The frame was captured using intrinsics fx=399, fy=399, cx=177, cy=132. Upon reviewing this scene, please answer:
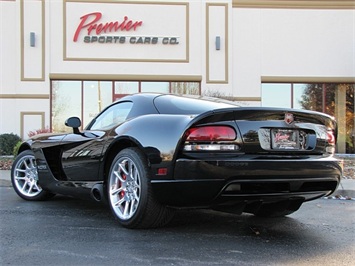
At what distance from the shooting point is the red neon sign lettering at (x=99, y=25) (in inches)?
575

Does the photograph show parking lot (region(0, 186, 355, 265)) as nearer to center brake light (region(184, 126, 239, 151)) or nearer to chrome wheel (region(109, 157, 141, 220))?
chrome wheel (region(109, 157, 141, 220))

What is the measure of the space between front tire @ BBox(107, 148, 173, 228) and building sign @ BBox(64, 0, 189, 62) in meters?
11.4

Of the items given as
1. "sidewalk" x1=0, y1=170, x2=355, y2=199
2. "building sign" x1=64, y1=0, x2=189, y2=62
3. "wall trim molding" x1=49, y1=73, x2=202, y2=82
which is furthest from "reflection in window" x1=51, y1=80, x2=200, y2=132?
"sidewalk" x1=0, y1=170, x2=355, y2=199

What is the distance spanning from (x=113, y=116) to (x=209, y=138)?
165 centimetres

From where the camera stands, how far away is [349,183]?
7.13 meters

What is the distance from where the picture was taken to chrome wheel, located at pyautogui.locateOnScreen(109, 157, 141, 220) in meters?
3.58

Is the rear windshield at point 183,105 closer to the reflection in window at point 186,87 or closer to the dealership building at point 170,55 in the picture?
the dealership building at point 170,55

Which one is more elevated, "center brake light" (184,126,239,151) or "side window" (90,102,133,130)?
"side window" (90,102,133,130)

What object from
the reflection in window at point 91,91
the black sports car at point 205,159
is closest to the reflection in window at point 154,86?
the reflection in window at point 91,91

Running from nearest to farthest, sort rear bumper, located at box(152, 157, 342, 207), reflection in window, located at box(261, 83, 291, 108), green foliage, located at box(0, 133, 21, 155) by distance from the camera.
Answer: rear bumper, located at box(152, 157, 342, 207) → green foliage, located at box(0, 133, 21, 155) → reflection in window, located at box(261, 83, 291, 108)

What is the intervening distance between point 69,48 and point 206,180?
1269cm

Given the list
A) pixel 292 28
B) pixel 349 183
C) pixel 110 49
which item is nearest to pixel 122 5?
pixel 110 49

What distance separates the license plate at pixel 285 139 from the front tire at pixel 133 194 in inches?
43.0

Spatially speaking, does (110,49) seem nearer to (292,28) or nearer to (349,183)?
(292,28)
